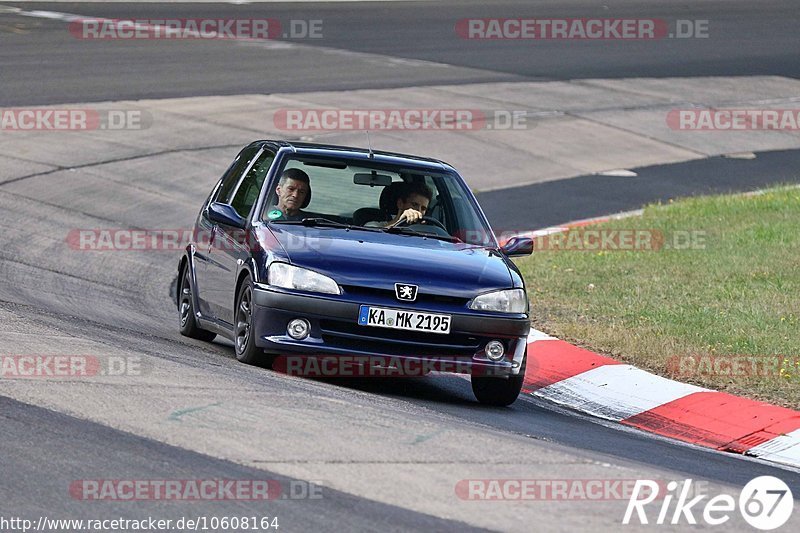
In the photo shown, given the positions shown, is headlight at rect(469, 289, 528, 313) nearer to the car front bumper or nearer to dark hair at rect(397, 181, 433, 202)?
the car front bumper

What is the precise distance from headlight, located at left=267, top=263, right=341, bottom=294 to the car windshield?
82 cm

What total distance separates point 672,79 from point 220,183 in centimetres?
1849

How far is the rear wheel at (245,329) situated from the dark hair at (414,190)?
1.34 meters

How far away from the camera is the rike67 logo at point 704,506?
600 centimetres

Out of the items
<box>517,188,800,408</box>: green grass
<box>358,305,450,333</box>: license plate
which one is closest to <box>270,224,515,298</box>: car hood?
<box>358,305,450,333</box>: license plate

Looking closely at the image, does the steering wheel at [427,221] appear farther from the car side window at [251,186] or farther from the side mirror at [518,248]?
the car side window at [251,186]

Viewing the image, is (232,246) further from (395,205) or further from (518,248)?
(518,248)

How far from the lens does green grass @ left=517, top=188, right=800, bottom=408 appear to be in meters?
10.5

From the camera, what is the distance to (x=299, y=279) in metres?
8.72

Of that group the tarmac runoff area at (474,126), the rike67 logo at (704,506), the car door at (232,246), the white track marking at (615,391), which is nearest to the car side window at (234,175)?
the car door at (232,246)

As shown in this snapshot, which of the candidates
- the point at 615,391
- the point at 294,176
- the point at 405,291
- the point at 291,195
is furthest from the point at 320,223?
the point at 615,391

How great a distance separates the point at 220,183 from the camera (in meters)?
11.1

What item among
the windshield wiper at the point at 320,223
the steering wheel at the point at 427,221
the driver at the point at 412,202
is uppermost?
the driver at the point at 412,202

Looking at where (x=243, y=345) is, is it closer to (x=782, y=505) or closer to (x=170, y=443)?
(x=170, y=443)
